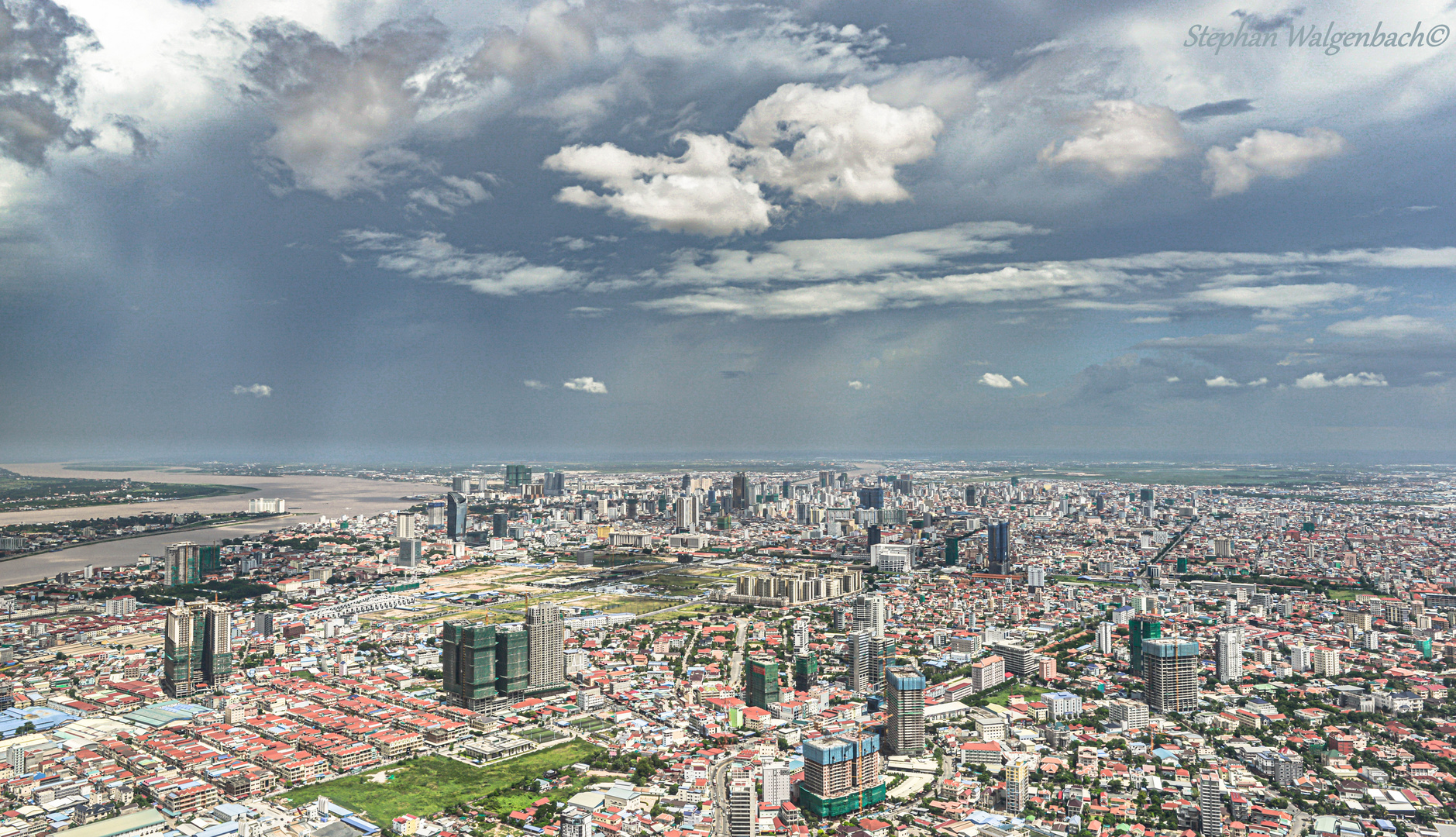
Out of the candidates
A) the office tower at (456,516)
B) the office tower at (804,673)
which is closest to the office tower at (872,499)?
the office tower at (456,516)

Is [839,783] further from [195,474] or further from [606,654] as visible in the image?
[195,474]

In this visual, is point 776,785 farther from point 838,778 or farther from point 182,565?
point 182,565

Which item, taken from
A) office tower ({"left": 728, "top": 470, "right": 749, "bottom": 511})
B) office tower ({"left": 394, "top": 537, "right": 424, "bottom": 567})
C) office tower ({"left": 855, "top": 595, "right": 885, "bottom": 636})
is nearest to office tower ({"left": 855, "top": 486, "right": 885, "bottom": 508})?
office tower ({"left": 728, "top": 470, "right": 749, "bottom": 511})

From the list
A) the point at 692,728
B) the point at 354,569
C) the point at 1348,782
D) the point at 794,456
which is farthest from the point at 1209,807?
the point at 794,456

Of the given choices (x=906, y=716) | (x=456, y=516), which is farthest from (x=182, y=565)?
(x=906, y=716)

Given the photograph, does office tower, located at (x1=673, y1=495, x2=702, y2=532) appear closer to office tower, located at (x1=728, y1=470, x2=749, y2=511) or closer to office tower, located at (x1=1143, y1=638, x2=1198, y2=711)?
office tower, located at (x1=728, y1=470, x2=749, y2=511)

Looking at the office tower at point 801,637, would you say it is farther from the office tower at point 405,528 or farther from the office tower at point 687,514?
the office tower at point 405,528

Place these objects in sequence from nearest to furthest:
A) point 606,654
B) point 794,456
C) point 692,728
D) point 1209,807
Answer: point 1209,807, point 692,728, point 606,654, point 794,456
